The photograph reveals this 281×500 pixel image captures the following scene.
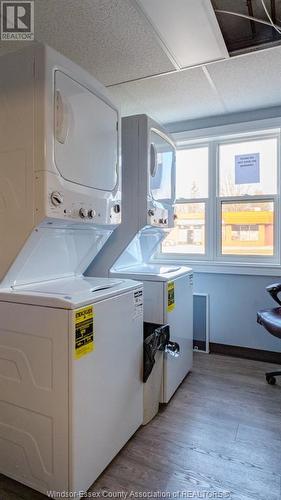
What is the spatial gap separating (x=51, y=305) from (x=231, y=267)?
209cm

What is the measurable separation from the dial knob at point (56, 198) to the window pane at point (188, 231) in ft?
6.61

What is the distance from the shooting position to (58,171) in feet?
4.31

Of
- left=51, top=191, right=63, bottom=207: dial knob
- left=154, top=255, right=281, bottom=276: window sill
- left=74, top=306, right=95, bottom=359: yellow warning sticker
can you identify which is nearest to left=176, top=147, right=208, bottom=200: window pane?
left=154, top=255, right=281, bottom=276: window sill

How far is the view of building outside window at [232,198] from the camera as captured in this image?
288 cm

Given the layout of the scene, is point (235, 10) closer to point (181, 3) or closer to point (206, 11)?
point (206, 11)

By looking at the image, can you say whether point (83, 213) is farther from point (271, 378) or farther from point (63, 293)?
point (271, 378)

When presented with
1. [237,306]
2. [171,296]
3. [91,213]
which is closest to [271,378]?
[237,306]

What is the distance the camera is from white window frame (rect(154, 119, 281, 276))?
2801mm

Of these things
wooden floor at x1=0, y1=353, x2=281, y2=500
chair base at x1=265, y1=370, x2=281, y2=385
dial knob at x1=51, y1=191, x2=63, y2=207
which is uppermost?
dial knob at x1=51, y1=191, x2=63, y2=207

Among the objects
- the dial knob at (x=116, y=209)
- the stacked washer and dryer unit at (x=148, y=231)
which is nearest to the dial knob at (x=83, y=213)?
the dial knob at (x=116, y=209)

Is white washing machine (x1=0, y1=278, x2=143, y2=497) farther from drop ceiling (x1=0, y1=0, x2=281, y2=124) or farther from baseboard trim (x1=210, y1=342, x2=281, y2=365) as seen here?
baseboard trim (x1=210, y1=342, x2=281, y2=365)

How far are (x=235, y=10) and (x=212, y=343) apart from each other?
266 cm

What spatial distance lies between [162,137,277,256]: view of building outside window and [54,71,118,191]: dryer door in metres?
1.60
